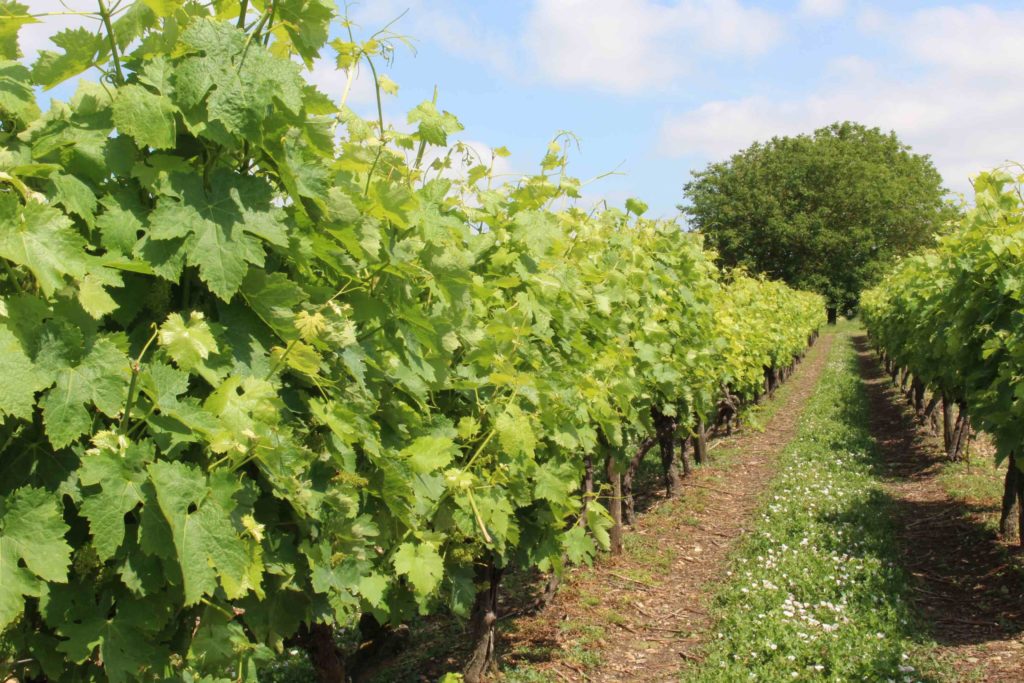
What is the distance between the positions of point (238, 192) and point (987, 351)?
6.70 m

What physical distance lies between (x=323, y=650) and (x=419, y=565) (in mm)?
586

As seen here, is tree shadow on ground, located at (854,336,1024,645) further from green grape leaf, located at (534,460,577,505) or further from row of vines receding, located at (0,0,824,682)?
row of vines receding, located at (0,0,824,682)

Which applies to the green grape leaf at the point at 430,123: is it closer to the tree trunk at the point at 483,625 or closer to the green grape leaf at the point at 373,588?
the green grape leaf at the point at 373,588

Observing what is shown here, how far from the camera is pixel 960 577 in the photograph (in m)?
7.80

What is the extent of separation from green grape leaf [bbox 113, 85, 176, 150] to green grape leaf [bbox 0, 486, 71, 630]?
763mm

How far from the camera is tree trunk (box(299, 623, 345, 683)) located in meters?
3.21

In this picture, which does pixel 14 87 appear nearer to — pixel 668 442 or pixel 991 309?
pixel 991 309

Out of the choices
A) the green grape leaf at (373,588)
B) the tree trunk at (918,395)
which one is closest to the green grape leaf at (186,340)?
the green grape leaf at (373,588)

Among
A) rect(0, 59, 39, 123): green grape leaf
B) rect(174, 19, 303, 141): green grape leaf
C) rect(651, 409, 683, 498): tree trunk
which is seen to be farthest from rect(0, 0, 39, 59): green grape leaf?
rect(651, 409, 683, 498): tree trunk

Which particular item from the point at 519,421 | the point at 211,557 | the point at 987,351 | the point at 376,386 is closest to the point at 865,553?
the point at 987,351

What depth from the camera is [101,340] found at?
1.79m

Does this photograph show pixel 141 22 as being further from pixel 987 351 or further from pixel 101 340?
pixel 987 351

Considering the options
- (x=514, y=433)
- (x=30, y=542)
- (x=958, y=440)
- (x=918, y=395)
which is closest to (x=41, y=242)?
(x=30, y=542)

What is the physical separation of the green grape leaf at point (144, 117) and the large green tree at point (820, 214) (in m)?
55.4
